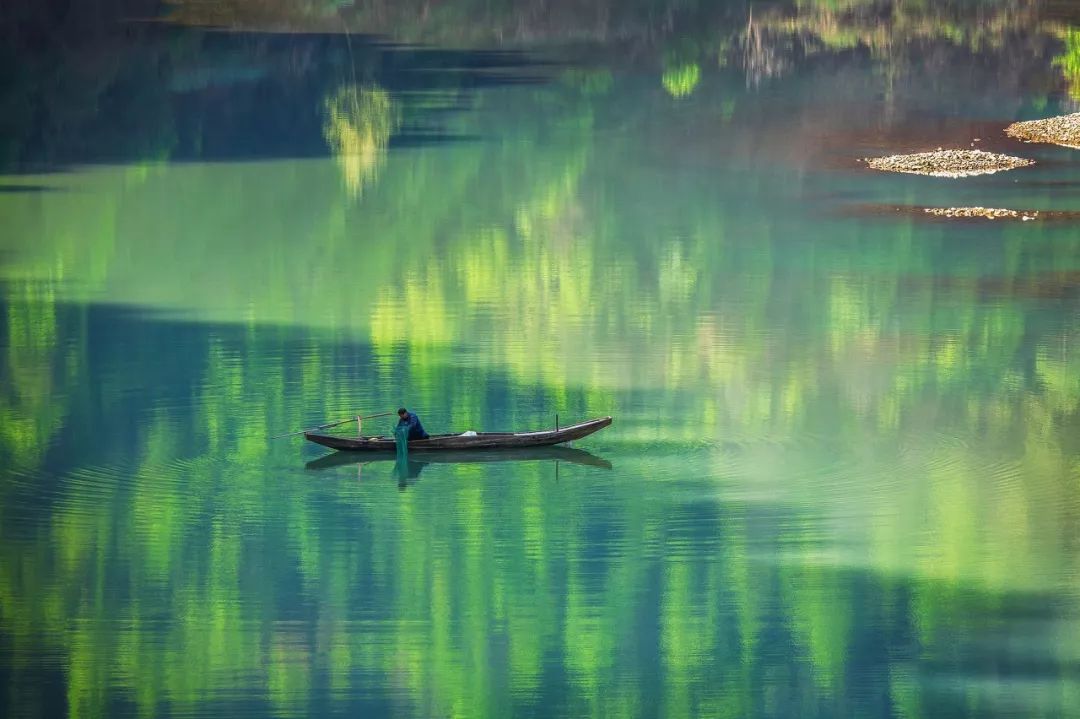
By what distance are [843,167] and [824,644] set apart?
86.1 feet

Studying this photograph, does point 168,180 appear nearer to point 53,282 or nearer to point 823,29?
point 53,282

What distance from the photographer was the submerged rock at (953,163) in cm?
4122

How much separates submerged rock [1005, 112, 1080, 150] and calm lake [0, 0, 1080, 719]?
33.7 inches

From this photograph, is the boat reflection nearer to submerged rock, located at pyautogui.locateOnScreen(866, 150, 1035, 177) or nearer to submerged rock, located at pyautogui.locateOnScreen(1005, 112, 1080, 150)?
submerged rock, located at pyautogui.locateOnScreen(866, 150, 1035, 177)

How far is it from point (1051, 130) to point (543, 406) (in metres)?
25.0

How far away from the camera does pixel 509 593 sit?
19.0 m

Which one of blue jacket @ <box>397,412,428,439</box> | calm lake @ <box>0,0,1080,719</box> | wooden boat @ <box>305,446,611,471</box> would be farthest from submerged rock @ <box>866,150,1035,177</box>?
blue jacket @ <box>397,412,428,439</box>

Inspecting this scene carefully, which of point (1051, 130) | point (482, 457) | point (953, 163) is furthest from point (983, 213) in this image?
point (482, 457)

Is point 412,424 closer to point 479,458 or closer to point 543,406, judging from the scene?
point 479,458

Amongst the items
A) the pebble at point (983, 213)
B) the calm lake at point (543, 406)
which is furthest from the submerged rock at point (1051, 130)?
the pebble at point (983, 213)

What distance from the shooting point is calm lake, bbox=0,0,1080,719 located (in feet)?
57.9

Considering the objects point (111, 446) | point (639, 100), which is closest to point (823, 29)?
point (639, 100)

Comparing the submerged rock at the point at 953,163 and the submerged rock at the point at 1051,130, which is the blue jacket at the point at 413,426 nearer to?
the submerged rock at the point at 953,163

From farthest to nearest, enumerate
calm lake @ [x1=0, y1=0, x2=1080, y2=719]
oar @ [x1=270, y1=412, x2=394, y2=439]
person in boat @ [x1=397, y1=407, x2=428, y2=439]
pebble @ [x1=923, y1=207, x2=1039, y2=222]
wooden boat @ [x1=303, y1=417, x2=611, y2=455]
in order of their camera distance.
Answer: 1. pebble @ [x1=923, y1=207, x2=1039, y2=222]
2. oar @ [x1=270, y1=412, x2=394, y2=439]
3. wooden boat @ [x1=303, y1=417, x2=611, y2=455]
4. person in boat @ [x1=397, y1=407, x2=428, y2=439]
5. calm lake @ [x1=0, y1=0, x2=1080, y2=719]
